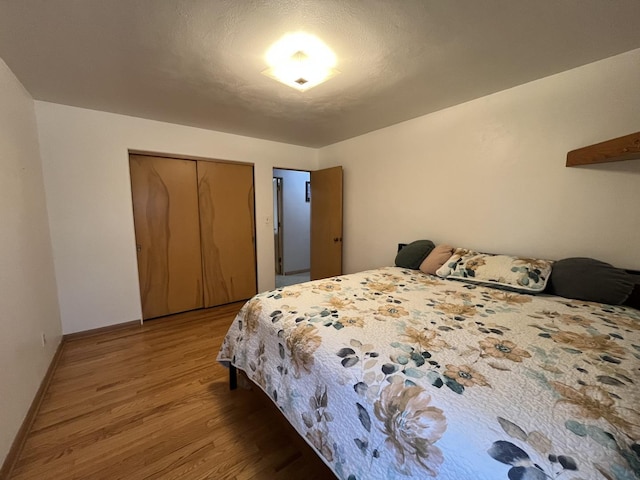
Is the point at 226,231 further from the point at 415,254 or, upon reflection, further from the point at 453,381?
the point at 453,381

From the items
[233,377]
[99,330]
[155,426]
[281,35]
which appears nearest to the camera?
[281,35]

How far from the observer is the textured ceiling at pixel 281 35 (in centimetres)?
129

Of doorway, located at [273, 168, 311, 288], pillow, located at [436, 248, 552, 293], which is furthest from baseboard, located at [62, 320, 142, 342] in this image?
pillow, located at [436, 248, 552, 293]

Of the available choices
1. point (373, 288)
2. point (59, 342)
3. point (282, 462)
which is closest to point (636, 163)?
point (373, 288)

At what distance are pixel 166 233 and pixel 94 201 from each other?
2.43ft

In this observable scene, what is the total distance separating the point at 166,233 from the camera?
3.15m

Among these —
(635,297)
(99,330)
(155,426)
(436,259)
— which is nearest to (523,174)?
(436,259)

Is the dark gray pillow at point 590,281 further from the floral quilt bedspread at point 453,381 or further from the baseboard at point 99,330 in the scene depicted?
the baseboard at point 99,330

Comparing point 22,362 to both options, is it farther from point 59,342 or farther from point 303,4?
point 303,4

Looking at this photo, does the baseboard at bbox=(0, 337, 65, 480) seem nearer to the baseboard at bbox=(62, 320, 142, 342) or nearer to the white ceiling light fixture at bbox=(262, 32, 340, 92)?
the baseboard at bbox=(62, 320, 142, 342)

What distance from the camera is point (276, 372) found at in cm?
139

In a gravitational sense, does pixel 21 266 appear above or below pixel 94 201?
below

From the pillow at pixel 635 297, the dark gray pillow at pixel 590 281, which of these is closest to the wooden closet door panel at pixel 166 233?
the dark gray pillow at pixel 590 281

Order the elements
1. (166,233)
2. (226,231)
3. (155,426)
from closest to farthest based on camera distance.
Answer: (155,426) < (166,233) < (226,231)
